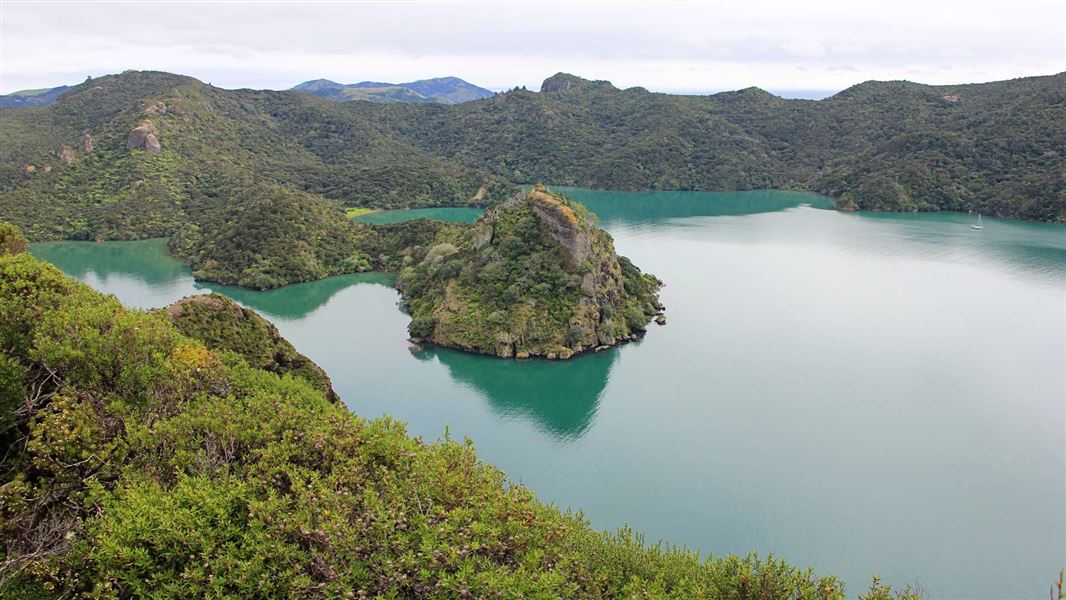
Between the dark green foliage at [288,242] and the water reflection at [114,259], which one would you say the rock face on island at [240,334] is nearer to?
the dark green foliage at [288,242]

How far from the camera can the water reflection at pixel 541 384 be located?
2778 centimetres

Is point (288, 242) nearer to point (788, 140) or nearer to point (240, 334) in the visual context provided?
point (240, 334)

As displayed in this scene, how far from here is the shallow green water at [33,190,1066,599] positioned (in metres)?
19.8

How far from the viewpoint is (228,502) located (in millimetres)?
8562

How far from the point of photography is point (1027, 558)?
738 inches

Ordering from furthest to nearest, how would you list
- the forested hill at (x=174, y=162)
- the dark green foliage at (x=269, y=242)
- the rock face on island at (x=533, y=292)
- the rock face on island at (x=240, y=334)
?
the forested hill at (x=174, y=162)
the dark green foliage at (x=269, y=242)
the rock face on island at (x=533, y=292)
the rock face on island at (x=240, y=334)

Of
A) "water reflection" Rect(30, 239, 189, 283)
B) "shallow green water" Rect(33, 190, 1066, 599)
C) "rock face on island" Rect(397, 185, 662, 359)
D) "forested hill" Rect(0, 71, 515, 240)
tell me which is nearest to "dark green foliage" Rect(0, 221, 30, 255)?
"shallow green water" Rect(33, 190, 1066, 599)

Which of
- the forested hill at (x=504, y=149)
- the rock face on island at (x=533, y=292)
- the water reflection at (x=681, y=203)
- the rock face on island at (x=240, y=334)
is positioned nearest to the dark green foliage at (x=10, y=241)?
the rock face on island at (x=240, y=334)

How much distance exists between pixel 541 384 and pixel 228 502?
22915 millimetres

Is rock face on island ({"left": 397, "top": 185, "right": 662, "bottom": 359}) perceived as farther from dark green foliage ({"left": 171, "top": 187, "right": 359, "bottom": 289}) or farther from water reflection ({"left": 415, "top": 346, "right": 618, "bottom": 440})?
dark green foliage ({"left": 171, "top": 187, "right": 359, "bottom": 289})

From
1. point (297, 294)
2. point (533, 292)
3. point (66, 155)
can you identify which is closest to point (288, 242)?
point (297, 294)

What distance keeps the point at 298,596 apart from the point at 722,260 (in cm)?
5237

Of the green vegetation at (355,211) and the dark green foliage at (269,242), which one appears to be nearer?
the dark green foliage at (269,242)

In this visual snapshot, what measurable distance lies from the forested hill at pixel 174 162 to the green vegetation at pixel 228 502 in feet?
182
